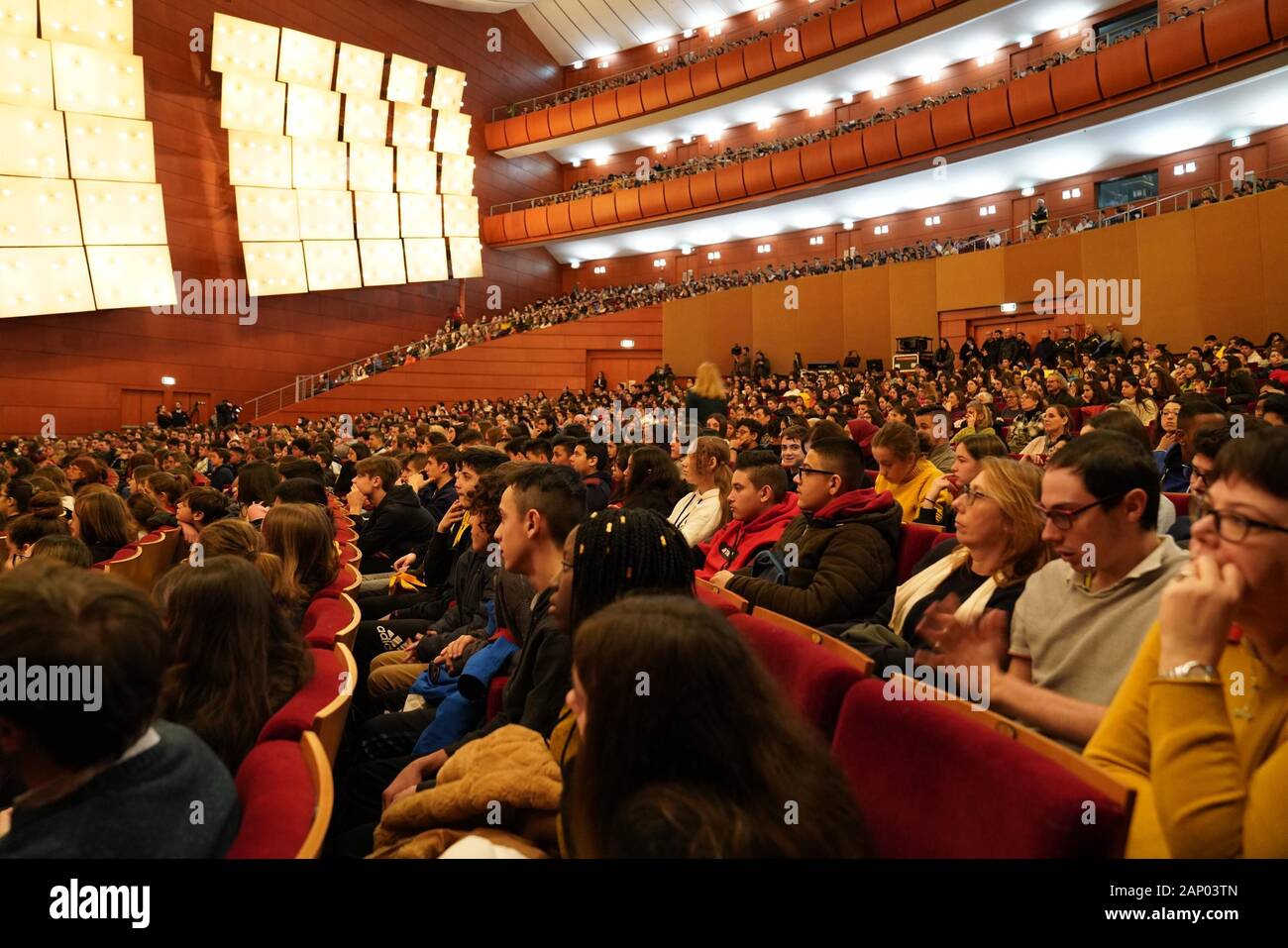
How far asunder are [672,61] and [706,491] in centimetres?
1943

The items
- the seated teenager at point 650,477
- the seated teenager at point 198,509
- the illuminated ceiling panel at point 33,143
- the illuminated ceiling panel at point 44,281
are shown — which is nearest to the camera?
the seated teenager at point 198,509

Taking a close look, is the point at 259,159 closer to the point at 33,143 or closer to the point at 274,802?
the point at 33,143

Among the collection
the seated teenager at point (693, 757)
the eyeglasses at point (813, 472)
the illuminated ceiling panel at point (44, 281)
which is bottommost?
the seated teenager at point (693, 757)

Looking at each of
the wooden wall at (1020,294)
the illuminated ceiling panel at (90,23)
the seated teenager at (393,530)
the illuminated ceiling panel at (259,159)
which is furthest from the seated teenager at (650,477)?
the illuminated ceiling panel at (259,159)

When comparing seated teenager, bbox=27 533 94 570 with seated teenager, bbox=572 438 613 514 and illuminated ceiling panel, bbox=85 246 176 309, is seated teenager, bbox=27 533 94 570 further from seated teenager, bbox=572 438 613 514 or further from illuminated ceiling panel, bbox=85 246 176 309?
illuminated ceiling panel, bbox=85 246 176 309

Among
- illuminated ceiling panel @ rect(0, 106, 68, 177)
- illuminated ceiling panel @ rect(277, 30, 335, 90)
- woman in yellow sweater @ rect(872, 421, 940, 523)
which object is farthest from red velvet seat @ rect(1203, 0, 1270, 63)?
illuminated ceiling panel @ rect(0, 106, 68, 177)

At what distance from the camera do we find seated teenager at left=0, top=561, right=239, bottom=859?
1105mm

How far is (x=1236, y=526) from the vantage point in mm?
1094

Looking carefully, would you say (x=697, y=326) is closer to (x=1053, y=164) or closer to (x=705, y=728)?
(x=1053, y=164)

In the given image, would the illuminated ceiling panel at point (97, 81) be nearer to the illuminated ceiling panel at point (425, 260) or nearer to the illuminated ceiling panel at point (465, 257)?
the illuminated ceiling panel at point (425, 260)

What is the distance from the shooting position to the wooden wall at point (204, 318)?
45.9ft

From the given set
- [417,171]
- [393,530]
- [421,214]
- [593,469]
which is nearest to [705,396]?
[593,469]

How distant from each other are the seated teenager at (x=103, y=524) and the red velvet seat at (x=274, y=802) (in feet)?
10.4
